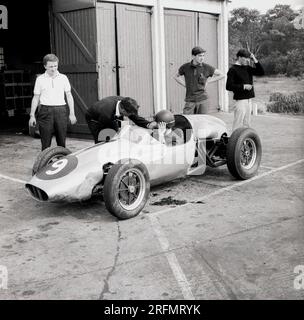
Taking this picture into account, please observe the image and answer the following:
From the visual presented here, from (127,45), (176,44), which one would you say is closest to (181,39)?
(176,44)

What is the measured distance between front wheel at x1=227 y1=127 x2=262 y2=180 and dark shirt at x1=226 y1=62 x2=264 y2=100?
71.4 inches

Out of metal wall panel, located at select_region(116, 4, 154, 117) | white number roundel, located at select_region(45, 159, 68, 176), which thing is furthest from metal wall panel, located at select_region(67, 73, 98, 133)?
white number roundel, located at select_region(45, 159, 68, 176)

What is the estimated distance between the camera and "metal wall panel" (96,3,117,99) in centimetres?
1104

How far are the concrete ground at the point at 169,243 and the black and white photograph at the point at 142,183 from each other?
20mm

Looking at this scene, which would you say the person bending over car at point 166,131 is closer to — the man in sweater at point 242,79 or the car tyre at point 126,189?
the car tyre at point 126,189

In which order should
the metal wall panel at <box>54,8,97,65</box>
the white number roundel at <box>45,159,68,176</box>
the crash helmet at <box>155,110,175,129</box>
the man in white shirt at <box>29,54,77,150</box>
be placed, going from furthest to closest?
the metal wall panel at <box>54,8,97,65</box>, the man in white shirt at <box>29,54,77,150</box>, the crash helmet at <box>155,110,175,129</box>, the white number roundel at <box>45,159,68,176</box>

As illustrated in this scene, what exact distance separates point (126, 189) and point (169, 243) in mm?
998

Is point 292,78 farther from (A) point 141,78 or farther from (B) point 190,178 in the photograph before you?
(B) point 190,178

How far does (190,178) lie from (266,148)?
2.94 metres

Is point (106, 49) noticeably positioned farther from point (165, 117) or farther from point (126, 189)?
point (126, 189)

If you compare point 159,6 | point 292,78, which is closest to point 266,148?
point 159,6

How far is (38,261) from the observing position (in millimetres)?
4621

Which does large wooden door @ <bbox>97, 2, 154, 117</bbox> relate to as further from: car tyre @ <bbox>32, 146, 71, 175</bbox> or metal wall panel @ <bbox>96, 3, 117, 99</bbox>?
car tyre @ <bbox>32, 146, 71, 175</bbox>
